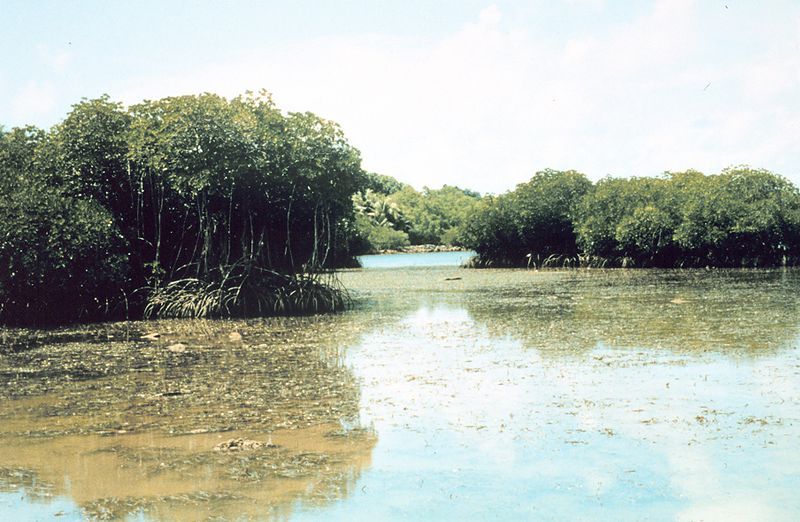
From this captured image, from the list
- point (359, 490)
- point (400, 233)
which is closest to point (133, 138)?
point (359, 490)

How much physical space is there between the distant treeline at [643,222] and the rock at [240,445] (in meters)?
29.2

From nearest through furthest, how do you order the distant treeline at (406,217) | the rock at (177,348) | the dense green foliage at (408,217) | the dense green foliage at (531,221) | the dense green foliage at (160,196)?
the rock at (177,348), the dense green foliage at (160,196), the dense green foliage at (531,221), the distant treeline at (406,217), the dense green foliage at (408,217)

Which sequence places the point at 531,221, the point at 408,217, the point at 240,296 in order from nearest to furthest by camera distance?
the point at 240,296, the point at 531,221, the point at 408,217

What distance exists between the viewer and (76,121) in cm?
1852

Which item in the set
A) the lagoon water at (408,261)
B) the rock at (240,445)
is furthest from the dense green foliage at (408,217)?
the rock at (240,445)

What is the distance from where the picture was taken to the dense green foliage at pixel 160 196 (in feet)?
55.3

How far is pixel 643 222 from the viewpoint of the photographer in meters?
34.7

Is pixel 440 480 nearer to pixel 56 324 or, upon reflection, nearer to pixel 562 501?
pixel 562 501

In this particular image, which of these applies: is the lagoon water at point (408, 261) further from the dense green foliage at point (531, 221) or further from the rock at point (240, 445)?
the rock at point (240, 445)

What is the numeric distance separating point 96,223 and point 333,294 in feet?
18.5

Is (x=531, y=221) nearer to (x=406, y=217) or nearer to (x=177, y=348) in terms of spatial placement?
(x=177, y=348)

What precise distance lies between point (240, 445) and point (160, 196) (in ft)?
42.3

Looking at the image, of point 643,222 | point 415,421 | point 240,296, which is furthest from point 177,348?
point 643,222

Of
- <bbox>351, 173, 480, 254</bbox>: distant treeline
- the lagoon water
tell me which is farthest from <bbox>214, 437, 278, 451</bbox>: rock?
<bbox>351, 173, 480, 254</bbox>: distant treeline
